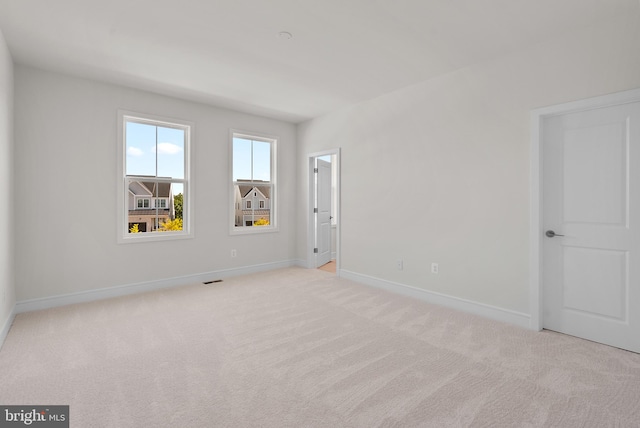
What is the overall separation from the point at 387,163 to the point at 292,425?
3.26 meters

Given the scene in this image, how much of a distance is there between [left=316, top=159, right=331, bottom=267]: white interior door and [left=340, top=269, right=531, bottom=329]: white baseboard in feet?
4.00

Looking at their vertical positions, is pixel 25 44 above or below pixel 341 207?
above

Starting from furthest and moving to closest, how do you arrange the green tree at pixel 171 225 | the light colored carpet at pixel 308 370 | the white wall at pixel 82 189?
1. the green tree at pixel 171 225
2. the white wall at pixel 82 189
3. the light colored carpet at pixel 308 370

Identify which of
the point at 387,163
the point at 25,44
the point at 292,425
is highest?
the point at 25,44

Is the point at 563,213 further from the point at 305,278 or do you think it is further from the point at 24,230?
the point at 24,230

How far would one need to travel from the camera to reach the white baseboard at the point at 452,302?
119 inches

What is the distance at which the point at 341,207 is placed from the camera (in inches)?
190

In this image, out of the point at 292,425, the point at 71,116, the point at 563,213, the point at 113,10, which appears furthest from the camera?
the point at 71,116

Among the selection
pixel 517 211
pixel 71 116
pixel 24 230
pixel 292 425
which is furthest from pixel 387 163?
pixel 24 230

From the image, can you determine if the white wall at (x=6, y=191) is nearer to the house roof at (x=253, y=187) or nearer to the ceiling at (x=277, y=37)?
the ceiling at (x=277, y=37)

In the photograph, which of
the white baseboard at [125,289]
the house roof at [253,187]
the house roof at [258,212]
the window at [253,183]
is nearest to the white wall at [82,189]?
the white baseboard at [125,289]

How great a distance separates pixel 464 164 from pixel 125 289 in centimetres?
433

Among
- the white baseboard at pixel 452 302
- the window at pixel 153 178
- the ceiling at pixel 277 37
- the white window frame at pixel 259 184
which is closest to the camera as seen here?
the ceiling at pixel 277 37

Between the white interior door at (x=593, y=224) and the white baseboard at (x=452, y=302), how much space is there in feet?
0.77
